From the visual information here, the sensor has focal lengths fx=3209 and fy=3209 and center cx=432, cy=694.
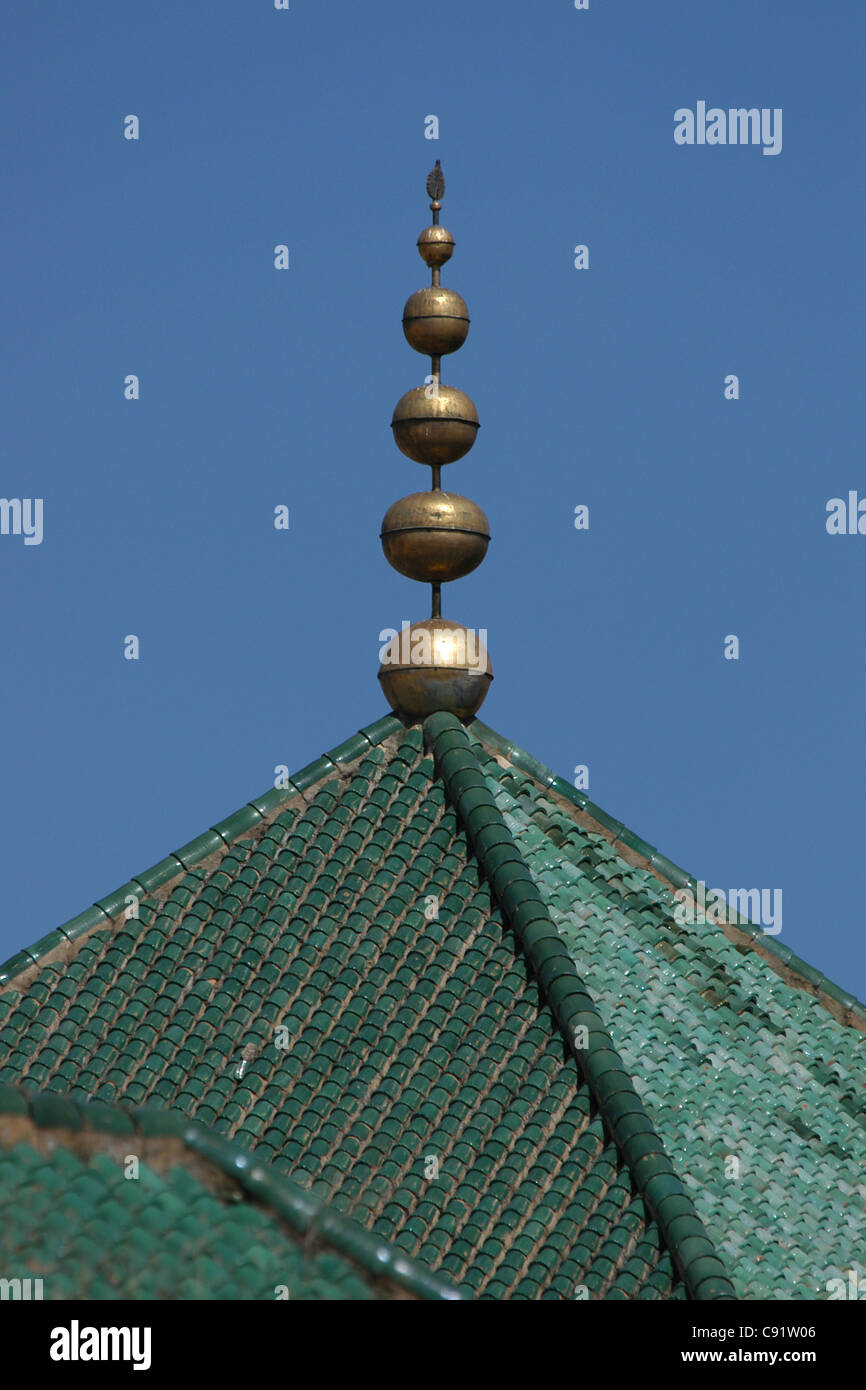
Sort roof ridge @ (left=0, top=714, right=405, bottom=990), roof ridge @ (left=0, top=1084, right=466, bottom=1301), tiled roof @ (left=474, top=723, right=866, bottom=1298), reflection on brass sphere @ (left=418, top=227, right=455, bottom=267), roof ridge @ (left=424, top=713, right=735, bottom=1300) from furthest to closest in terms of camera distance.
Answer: reflection on brass sphere @ (left=418, top=227, right=455, bottom=267), roof ridge @ (left=0, top=714, right=405, bottom=990), tiled roof @ (left=474, top=723, right=866, bottom=1298), roof ridge @ (left=424, top=713, right=735, bottom=1300), roof ridge @ (left=0, top=1084, right=466, bottom=1301)

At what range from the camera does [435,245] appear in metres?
22.7

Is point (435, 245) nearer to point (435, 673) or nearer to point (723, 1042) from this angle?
point (435, 673)

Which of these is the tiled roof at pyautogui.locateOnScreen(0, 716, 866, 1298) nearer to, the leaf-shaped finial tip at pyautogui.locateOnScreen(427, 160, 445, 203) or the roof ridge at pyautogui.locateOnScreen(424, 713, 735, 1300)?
the roof ridge at pyautogui.locateOnScreen(424, 713, 735, 1300)

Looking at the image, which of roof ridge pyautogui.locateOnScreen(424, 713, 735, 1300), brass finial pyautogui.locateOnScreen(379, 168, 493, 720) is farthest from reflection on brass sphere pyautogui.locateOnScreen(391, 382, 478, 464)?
roof ridge pyautogui.locateOnScreen(424, 713, 735, 1300)

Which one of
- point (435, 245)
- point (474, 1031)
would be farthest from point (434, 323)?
point (474, 1031)

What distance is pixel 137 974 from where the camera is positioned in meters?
20.6

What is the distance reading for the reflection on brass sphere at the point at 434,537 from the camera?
2198 centimetres

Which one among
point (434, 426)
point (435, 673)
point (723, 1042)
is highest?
point (434, 426)

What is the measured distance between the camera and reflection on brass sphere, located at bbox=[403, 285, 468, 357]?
22438 millimetres

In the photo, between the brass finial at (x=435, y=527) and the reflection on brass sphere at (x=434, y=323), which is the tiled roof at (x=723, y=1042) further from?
the reflection on brass sphere at (x=434, y=323)

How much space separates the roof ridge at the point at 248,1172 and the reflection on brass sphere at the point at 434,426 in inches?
313

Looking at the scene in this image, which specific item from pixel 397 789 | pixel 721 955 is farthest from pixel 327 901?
pixel 721 955

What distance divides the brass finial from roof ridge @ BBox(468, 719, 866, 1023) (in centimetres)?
33

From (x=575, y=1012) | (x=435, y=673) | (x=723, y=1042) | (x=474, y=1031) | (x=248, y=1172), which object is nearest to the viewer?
(x=248, y=1172)
